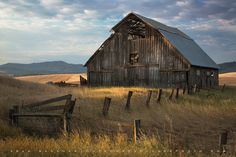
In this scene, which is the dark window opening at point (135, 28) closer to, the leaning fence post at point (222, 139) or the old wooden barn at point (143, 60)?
the old wooden barn at point (143, 60)

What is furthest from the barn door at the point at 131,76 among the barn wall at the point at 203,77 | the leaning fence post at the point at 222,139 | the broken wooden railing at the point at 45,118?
the leaning fence post at the point at 222,139

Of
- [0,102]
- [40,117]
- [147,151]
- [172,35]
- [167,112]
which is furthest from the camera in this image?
[172,35]

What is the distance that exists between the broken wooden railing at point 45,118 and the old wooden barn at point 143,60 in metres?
24.4

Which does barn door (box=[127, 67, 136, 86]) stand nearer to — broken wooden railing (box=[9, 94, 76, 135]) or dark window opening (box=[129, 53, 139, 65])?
dark window opening (box=[129, 53, 139, 65])

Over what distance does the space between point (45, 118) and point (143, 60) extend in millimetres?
26615

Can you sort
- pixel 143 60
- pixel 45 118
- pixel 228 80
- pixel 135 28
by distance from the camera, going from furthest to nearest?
1. pixel 228 80
2. pixel 135 28
3. pixel 143 60
4. pixel 45 118

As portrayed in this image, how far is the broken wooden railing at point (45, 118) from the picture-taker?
1194 centimetres

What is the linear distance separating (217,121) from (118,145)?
9.03m

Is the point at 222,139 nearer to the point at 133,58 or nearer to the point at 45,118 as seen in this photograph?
the point at 45,118

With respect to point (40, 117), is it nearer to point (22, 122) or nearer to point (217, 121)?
point (22, 122)

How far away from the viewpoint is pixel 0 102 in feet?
53.5

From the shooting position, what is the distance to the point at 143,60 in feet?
126

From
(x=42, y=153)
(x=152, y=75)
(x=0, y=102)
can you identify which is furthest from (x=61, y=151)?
(x=152, y=75)

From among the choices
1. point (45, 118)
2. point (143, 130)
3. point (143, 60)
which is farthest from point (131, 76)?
point (143, 130)
